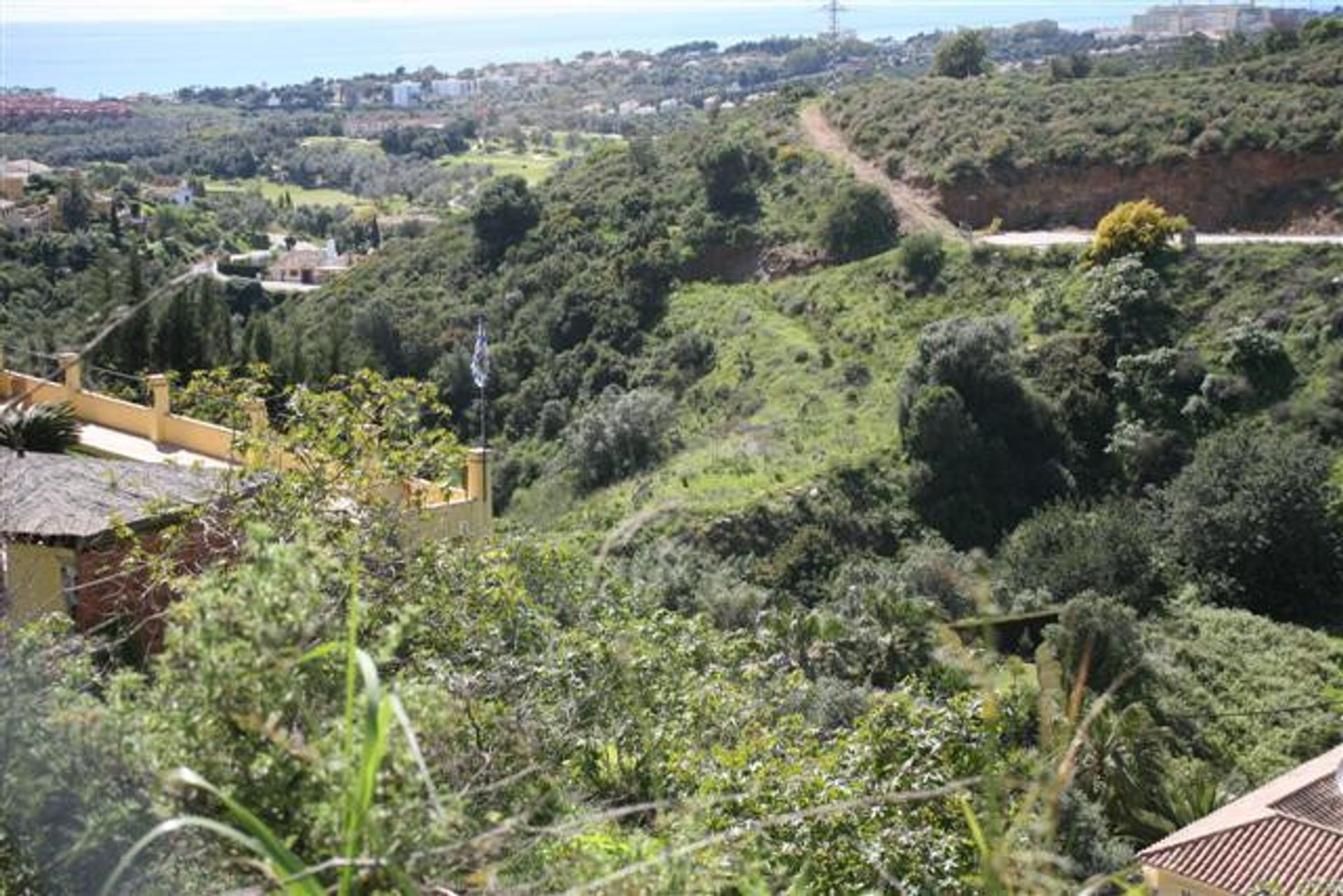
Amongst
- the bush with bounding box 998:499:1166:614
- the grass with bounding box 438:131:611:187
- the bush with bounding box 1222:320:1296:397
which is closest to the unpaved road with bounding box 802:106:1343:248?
the bush with bounding box 1222:320:1296:397

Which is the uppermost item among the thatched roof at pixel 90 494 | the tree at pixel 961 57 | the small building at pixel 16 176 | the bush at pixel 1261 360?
the tree at pixel 961 57

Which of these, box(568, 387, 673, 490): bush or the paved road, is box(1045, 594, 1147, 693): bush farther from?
the paved road

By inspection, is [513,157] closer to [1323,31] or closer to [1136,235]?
[1323,31]

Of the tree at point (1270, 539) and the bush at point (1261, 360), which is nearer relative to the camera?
the tree at point (1270, 539)

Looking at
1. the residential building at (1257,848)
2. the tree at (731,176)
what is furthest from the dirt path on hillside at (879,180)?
the residential building at (1257,848)

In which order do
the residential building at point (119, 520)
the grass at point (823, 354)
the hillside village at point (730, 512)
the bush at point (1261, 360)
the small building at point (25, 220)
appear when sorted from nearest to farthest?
the hillside village at point (730, 512) → the residential building at point (119, 520) → the grass at point (823, 354) → the bush at point (1261, 360) → the small building at point (25, 220)

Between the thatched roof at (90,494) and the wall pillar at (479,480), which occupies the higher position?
the thatched roof at (90,494)

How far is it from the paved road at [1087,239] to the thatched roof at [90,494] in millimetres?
24403

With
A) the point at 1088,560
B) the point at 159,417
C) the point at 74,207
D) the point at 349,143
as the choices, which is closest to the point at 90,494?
the point at 159,417

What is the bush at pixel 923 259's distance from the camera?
1275 inches

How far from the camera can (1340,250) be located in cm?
2894

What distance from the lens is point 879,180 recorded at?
125 feet

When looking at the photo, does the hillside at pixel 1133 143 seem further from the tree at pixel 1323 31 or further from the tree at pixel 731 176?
the tree at pixel 731 176

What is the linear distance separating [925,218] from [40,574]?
28.4 meters
